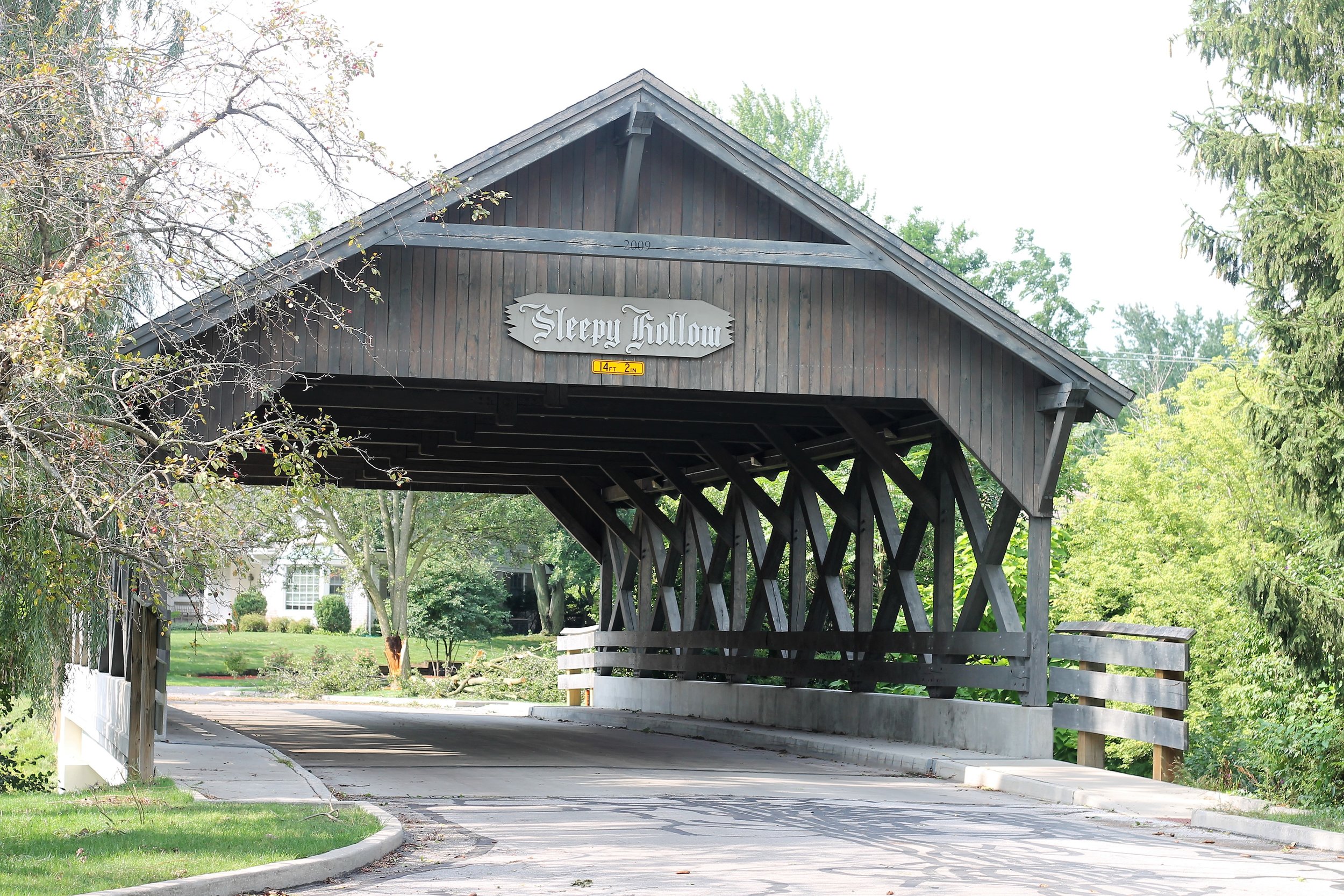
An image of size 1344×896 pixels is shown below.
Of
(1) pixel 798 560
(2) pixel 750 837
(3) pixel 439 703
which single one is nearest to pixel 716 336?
(2) pixel 750 837

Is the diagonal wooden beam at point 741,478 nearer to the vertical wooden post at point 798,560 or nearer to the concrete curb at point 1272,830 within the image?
the vertical wooden post at point 798,560

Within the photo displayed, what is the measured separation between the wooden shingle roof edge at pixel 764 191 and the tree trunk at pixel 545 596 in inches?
1523

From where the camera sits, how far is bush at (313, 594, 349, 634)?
170 feet

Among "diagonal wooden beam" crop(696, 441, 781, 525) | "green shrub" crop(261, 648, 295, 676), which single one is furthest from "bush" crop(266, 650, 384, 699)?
"diagonal wooden beam" crop(696, 441, 781, 525)

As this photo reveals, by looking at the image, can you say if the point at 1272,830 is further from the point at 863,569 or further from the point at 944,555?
the point at 863,569

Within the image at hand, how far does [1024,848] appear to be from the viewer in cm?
800

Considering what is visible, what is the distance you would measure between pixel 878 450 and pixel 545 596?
126ft

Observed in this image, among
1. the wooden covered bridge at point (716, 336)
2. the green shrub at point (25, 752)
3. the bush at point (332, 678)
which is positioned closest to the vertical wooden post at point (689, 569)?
the wooden covered bridge at point (716, 336)

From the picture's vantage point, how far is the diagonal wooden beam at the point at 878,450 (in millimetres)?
14422

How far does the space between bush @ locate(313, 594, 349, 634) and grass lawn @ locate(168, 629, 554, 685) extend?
0.96 metres

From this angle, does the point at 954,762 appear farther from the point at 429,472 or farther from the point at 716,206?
the point at 429,472

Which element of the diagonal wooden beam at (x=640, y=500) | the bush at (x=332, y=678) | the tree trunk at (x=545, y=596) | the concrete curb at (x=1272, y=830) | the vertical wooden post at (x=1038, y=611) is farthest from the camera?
the tree trunk at (x=545, y=596)

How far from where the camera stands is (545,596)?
52094mm

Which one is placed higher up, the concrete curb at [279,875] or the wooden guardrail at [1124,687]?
the wooden guardrail at [1124,687]
